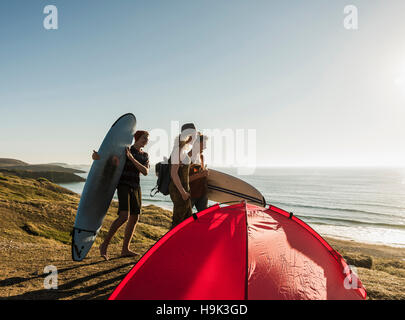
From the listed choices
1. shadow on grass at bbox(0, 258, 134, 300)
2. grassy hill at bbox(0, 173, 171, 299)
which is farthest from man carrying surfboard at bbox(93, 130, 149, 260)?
shadow on grass at bbox(0, 258, 134, 300)

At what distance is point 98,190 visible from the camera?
461 cm

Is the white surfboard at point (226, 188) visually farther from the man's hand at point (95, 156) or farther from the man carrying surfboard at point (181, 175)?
the man's hand at point (95, 156)

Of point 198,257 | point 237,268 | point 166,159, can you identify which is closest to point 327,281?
point 237,268

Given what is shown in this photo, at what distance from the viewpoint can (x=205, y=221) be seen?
3164 mm

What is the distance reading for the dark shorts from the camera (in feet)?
14.6

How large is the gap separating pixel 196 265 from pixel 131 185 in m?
2.30

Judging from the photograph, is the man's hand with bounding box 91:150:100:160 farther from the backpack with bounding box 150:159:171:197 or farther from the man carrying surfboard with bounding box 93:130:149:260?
the backpack with bounding box 150:159:171:197

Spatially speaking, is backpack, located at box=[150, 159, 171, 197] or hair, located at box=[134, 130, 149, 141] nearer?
backpack, located at box=[150, 159, 171, 197]

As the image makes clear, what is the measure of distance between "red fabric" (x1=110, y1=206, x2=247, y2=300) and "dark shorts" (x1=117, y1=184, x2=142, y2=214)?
1.65 m

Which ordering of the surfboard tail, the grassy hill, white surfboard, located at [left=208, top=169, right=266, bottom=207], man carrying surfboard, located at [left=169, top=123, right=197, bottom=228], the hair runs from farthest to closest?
white surfboard, located at [left=208, top=169, right=266, bottom=207]
the hair
the surfboard tail
man carrying surfboard, located at [left=169, top=123, right=197, bottom=228]
the grassy hill

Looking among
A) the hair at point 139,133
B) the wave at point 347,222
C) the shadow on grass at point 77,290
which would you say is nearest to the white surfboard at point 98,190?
the hair at point 139,133
